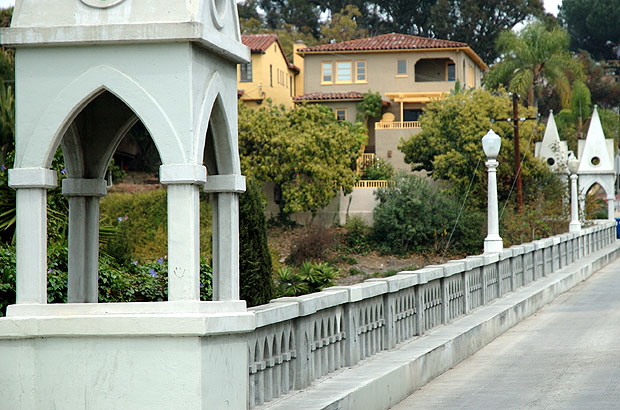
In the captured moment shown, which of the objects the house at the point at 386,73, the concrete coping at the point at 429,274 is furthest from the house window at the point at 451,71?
the concrete coping at the point at 429,274

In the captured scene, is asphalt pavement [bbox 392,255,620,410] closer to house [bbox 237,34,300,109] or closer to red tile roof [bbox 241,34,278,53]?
red tile roof [bbox 241,34,278,53]

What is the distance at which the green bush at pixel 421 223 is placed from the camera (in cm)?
5531

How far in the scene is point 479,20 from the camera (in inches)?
3310

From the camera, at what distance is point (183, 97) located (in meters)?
7.12

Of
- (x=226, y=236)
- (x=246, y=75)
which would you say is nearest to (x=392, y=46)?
(x=246, y=75)

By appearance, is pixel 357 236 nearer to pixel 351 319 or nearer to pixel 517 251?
pixel 517 251

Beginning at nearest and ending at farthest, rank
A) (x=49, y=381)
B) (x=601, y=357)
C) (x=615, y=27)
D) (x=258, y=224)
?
(x=49, y=381) < (x=601, y=357) < (x=258, y=224) < (x=615, y=27)

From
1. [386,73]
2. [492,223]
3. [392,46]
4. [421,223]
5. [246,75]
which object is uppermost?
[392,46]

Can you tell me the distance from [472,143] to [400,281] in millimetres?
45303

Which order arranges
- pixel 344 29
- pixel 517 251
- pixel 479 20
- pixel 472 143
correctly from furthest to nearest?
pixel 344 29, pixel 479 20, pixel 472 143, pixel 517 251

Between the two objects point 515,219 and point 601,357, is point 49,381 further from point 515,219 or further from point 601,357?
point 515,219

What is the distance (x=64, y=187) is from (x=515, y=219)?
33501 mm

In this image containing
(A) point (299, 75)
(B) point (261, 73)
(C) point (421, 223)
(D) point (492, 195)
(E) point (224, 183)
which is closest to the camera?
(E) point (224, 183)

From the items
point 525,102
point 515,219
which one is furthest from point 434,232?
point 525,102
